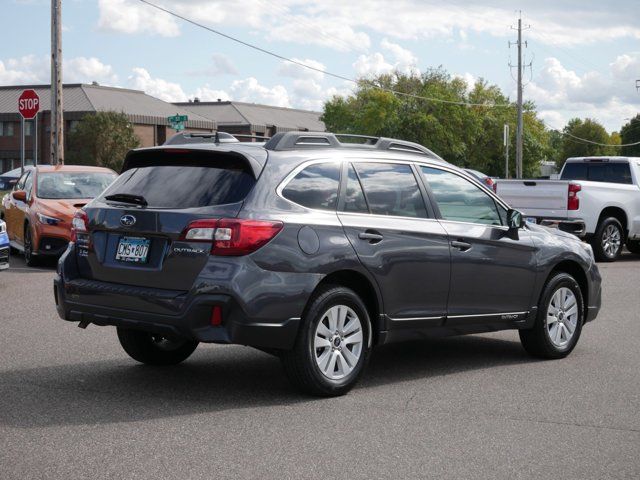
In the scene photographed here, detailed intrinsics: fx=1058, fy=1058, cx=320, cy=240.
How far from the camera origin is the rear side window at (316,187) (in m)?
7.11

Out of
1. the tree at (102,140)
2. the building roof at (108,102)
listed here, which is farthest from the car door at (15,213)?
the building roof at (108,102)

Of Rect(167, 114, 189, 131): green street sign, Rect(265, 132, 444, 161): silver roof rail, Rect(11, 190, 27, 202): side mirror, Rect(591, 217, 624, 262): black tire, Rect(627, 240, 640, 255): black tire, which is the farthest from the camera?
Rect(167, 114, 189, 131): green street sign

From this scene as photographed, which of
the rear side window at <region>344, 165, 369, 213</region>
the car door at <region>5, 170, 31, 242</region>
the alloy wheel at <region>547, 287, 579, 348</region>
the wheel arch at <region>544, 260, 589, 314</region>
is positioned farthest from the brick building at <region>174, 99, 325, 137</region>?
the rear side window at <region>344, 165, 369, 213</region>

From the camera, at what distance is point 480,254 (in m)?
8.23

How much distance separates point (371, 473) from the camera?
17.3 feet

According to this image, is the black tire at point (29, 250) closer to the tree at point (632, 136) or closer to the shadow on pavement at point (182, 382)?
the shadow on pavement at point (182, 382)

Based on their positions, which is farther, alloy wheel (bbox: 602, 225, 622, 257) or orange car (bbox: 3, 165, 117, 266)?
alloy wheel (bbox: 602, 225, 622, 257)

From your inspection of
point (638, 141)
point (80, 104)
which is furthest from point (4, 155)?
point (638, 141)

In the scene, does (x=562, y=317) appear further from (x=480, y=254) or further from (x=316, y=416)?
(x=316, y=416)

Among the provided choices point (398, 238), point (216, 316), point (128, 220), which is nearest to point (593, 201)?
point (398, 238)

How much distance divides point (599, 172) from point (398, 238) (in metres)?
14.5

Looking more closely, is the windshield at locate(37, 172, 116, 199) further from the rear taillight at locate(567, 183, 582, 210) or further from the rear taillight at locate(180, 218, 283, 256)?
the rear taillight at locate(180, 218, 283, 256)

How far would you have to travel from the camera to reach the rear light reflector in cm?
664

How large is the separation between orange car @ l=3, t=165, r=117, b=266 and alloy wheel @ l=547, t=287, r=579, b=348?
9.53 meters
